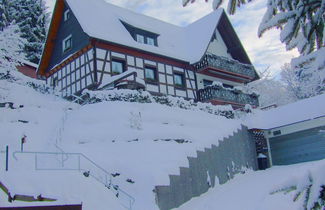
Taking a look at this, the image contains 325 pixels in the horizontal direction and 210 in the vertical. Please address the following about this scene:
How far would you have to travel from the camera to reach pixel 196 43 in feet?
100

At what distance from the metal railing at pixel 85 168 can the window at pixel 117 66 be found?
10726 millimetres

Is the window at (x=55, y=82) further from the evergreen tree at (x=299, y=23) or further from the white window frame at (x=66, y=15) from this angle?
the evergreen tree at (x=299, y=23)

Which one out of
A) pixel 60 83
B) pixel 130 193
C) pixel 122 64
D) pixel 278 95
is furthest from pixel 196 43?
pixel 278 95

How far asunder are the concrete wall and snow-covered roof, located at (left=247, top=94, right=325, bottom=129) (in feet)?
6.01

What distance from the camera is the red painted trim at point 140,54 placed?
2392 centimetres

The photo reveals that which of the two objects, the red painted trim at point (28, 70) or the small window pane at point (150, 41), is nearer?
the small window pane at point (150, 41)

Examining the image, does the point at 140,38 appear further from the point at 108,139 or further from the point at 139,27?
the point at 108,139

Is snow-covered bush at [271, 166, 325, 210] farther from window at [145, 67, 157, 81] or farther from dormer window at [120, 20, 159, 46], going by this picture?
dormer window at [120, 20, 159, 46]

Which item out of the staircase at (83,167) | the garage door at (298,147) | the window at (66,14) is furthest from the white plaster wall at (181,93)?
the staircase at (83,167)

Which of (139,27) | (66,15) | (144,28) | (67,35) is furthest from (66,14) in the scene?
(144,28)

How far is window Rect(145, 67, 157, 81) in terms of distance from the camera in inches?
1030

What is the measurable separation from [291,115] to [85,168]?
13.9 metres

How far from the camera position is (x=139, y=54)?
84.7 ft

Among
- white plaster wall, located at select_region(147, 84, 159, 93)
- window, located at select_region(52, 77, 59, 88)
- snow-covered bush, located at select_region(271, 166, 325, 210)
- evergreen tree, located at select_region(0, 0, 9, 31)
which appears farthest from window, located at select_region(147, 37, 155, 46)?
snow-covered bush, located at select_region(271, 166, 325, 210)
